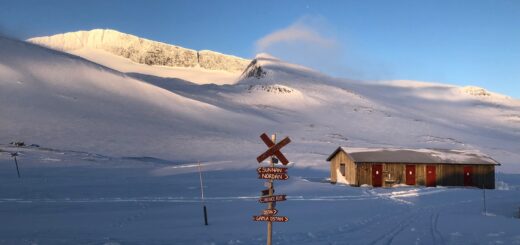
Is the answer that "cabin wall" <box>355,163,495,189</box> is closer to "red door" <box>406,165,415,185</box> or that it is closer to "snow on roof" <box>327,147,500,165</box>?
"red door" <box>406,165,415,185</box>

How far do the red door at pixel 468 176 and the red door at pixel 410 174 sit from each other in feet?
14.5

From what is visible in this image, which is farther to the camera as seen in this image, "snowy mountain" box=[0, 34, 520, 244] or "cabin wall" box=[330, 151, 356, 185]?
"cabin wall" box=[330, 151, 356, 185]

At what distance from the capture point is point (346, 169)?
1631 inches

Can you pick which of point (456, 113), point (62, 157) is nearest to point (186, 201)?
point (62, 157)

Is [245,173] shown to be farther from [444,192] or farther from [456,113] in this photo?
[456,113]

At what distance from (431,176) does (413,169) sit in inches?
60.3

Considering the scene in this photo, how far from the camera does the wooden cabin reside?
1563 inches

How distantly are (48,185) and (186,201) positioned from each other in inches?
414

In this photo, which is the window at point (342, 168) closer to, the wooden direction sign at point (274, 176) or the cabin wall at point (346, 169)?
the cabin wall at point (346, 169)

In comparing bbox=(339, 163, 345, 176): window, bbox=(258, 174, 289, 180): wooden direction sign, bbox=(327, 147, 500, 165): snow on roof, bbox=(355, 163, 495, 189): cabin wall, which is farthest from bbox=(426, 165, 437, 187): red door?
bbox=(258, 174, 289, 180): wooden direction sign

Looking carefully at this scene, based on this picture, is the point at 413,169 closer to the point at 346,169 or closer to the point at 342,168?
the point at 346,169

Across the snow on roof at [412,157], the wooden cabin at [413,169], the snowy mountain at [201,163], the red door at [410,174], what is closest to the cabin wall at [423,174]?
the wooden cabin at [413,169]

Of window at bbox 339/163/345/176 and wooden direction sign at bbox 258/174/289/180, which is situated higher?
wooden direction sign at bbox 258/174/289/180

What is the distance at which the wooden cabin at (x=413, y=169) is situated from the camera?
39.7 m
